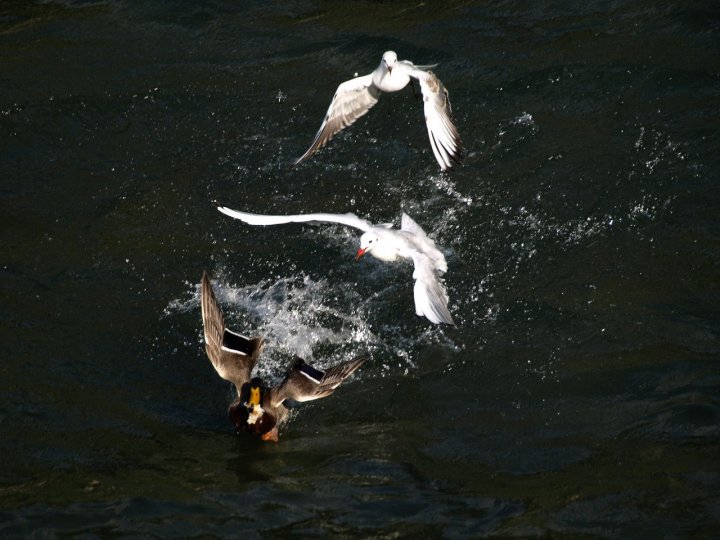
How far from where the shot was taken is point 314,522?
18.7 ft

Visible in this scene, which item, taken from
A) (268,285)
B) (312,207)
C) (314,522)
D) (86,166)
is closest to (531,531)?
(314,522)

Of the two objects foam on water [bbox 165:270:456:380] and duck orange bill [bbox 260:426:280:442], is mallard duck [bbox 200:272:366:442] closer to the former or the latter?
duck orange bill [bbox 260:426:280:442]

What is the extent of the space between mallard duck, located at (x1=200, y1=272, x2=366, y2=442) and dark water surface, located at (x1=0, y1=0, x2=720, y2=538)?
0.53 feet

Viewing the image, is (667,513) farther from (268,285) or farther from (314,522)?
(268,285)

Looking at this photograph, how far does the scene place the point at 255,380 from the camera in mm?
6488

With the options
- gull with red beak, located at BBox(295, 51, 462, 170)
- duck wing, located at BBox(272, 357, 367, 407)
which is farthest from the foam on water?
gull with red beak, located at BBox(295, 51, 462, 170)

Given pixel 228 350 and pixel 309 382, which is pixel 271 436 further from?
pixel 228 350

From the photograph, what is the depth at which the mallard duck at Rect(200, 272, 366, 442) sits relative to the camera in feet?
20.9

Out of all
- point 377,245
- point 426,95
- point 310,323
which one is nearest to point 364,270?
point 377,245

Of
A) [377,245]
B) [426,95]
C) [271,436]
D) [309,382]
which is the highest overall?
[426,95]

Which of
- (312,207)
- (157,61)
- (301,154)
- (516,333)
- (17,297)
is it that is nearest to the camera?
(516,333)

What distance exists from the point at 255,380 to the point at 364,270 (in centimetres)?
192

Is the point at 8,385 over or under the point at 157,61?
under

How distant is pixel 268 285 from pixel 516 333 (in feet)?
6.02
